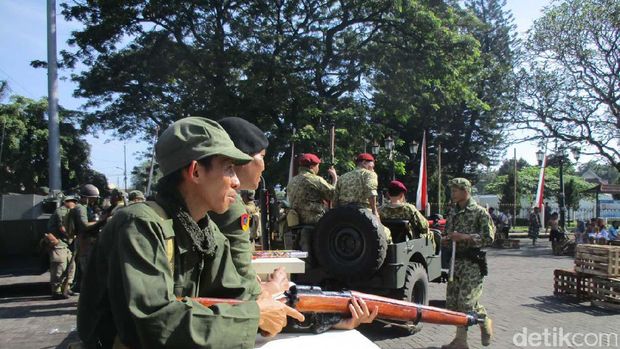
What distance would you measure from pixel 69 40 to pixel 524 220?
3609 centimetres

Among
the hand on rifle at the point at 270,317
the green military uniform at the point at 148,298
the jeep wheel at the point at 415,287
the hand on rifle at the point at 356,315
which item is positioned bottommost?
the jeep wheel at the point at 415,287

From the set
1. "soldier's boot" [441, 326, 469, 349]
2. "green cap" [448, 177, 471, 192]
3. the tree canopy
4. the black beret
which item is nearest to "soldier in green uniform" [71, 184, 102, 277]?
"green cap" [448, 177, 471, 192]

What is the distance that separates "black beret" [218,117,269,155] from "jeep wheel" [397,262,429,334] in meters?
4.05

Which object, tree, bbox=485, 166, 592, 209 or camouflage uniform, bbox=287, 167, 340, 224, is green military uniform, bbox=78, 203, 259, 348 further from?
tree, bbox=485, 166, 592, 209

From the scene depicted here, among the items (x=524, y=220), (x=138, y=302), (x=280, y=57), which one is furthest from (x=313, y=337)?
(x=524, y=220)

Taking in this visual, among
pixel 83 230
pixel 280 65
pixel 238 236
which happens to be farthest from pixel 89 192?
pixel 280 65

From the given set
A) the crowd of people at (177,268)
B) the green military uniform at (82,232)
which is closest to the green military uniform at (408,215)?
the green military uniform at (82,232)

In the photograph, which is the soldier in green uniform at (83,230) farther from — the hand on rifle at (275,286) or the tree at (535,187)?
the tree at (535,187)

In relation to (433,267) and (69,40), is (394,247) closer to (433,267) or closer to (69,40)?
(433,267)

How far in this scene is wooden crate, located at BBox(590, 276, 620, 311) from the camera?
7938 mm

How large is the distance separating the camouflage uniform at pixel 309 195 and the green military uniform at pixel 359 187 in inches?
10.9

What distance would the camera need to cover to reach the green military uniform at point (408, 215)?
21.9 feet

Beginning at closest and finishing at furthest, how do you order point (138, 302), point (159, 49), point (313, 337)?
point (138, 302), point (313, 337), point (159, 49)

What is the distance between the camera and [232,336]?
1362mm
